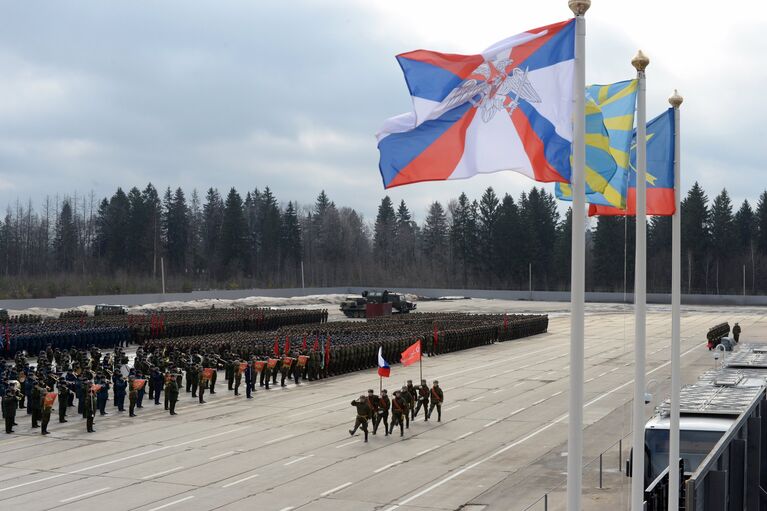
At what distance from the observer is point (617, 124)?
27.5ft

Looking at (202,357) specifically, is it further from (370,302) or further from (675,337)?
(370,302)

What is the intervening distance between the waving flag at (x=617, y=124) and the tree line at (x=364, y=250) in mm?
83912

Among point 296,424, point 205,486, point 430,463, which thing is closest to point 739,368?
point 430,463

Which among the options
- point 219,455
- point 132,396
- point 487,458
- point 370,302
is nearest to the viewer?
point 487,458

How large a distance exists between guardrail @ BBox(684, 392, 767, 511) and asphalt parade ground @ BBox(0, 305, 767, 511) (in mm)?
2111

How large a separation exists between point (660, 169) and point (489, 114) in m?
3.01

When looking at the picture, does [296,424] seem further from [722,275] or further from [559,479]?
[722,275]

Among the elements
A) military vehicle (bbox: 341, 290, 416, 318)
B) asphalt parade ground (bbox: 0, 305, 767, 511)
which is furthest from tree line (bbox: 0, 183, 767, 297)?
asphalt parade ground (bbox: 0, 305, 767, 511)

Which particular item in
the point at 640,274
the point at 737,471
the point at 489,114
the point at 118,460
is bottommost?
the point at 118,460

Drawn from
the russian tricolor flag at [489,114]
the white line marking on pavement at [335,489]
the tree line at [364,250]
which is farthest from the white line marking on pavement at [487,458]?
the tree line at [364,250]

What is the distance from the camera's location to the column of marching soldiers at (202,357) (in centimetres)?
1950

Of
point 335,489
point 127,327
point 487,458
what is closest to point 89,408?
point 335,489

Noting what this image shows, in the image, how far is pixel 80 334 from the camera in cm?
3559

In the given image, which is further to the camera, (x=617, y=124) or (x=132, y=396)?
(x=132, y=396)
